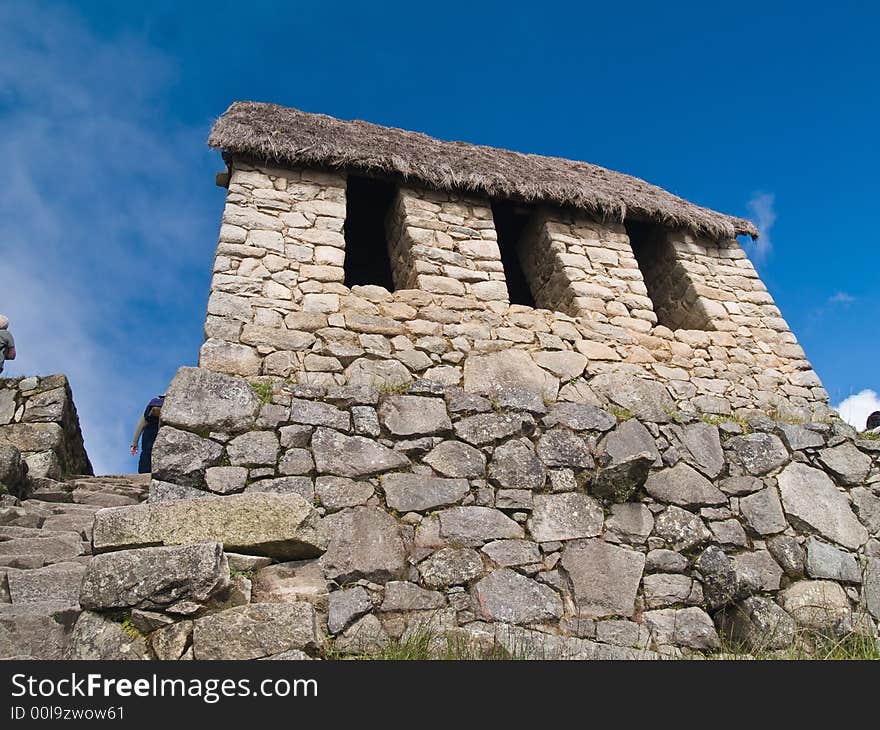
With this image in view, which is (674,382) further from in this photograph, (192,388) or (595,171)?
(192,388)

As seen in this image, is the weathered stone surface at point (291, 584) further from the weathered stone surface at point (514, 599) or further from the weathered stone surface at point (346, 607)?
the weathered stone surface at point (514, 599)

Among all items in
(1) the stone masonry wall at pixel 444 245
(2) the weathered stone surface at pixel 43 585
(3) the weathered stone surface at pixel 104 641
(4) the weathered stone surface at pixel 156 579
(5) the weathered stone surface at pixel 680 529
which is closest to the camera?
(3) the weathered stone surface at pixel 104 641

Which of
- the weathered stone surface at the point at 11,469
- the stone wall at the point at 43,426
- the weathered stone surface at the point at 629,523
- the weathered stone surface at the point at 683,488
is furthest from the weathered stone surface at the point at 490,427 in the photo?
the stone wall at the point at 43,426

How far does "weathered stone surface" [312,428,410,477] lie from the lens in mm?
3750

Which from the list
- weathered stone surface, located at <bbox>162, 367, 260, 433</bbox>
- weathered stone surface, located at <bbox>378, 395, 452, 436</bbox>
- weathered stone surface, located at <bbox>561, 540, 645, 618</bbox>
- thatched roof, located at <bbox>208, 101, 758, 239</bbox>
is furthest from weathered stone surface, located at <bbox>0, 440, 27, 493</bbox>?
weathered stone surface, located at <bbox>561, 540, 645, 618</bbox>

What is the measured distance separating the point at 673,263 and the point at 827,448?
8.07ft

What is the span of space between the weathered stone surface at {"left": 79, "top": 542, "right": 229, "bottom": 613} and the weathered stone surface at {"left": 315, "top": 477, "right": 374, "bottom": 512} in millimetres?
1496

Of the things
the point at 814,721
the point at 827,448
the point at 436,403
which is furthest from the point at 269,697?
the point at 827,448

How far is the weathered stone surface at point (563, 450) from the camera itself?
4.12 meters

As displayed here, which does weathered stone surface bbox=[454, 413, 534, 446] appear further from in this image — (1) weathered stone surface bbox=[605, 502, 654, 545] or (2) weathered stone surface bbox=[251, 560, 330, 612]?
(2) weathered stone surface bbox=[251, 560, 330, 612]

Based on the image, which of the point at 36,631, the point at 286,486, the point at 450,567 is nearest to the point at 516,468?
the point at 450,567

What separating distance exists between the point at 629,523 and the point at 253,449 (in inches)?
99.4

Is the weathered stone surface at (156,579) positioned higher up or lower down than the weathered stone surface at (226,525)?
lower down

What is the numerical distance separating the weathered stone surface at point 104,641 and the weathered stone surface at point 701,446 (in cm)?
380
